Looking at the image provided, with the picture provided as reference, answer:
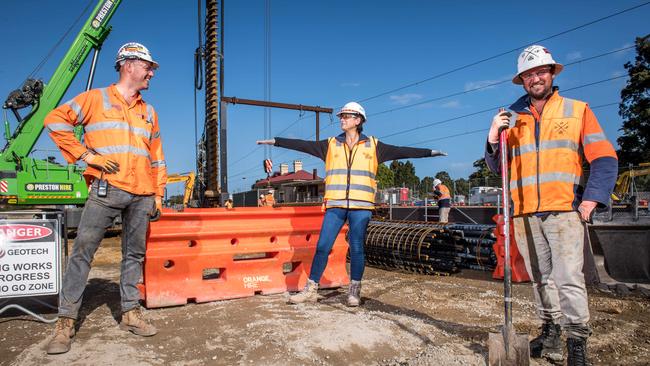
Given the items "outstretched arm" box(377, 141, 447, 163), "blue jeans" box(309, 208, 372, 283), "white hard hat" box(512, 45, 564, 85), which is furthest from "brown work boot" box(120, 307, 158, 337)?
"white hard hat" box(512, 45, 564, 85)

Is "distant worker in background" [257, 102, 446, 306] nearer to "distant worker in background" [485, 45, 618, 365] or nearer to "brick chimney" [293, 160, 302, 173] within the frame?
"distant worker in background" [485, 45, 618, 365]

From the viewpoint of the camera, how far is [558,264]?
3.04 metres

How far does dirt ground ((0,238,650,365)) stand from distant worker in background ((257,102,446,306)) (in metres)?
0.37

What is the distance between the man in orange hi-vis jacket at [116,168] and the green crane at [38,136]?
12735mm

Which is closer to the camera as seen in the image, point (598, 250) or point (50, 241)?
point (50, 241)

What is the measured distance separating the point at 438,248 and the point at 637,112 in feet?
125

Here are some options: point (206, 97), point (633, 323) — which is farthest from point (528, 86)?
point (206, 97)

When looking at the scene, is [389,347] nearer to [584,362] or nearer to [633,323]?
[584,362]

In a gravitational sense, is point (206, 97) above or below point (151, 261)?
above

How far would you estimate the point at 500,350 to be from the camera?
9.30 feet

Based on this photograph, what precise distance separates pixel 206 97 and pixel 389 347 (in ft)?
33.9

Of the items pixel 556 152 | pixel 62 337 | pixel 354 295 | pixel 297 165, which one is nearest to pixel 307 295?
pixel 354 295

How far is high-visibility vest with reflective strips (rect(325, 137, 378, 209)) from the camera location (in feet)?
16.4

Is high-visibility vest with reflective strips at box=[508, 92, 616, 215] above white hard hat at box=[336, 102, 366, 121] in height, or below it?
below
